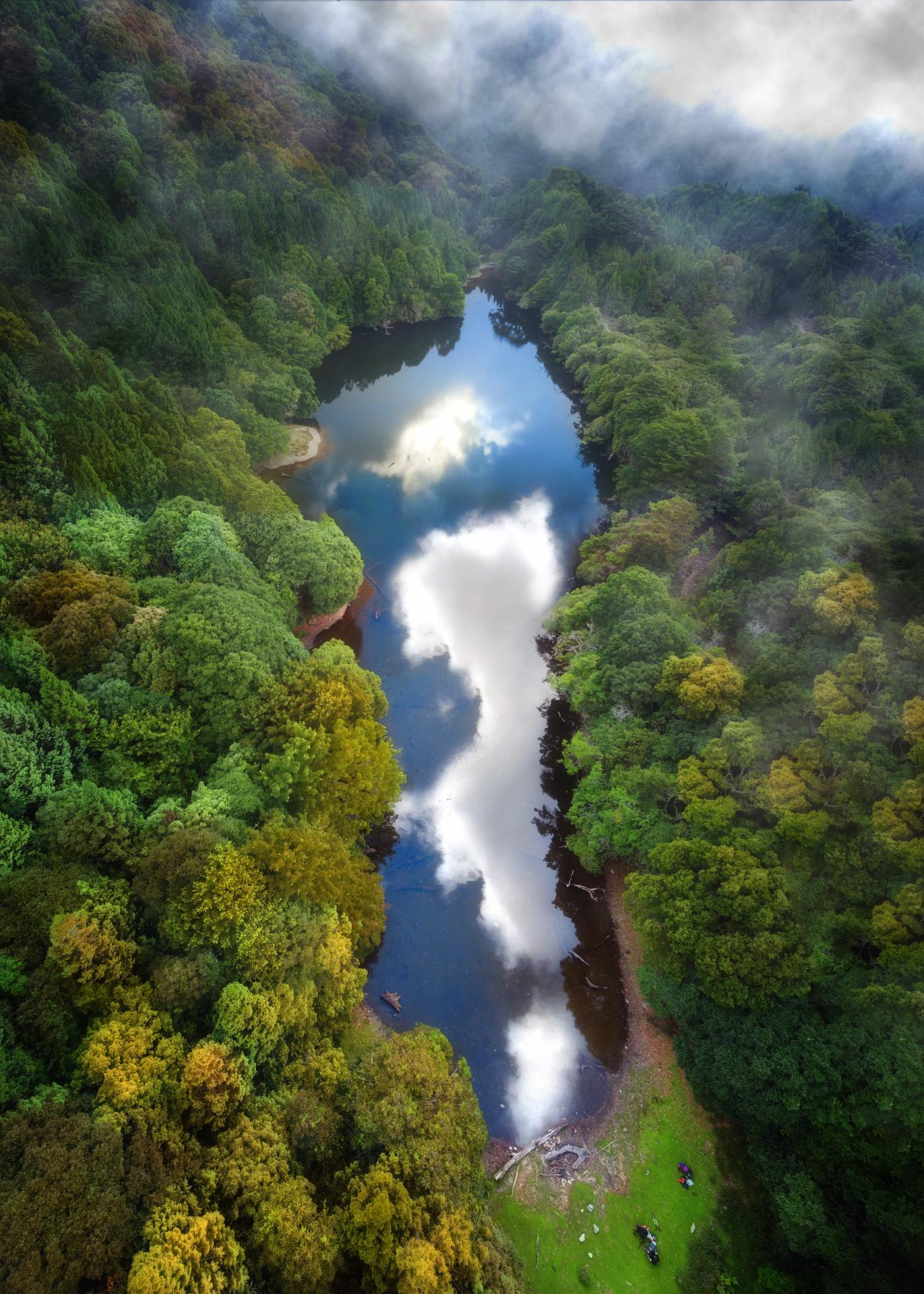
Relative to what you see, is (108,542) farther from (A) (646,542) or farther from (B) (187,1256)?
(A) (646,542)

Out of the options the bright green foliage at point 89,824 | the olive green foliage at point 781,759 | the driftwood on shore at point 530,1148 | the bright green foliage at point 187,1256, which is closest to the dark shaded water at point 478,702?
the driftwood on shore at point 530,1148

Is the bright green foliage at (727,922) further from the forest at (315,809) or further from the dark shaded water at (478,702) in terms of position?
the dark shaded water at (478,702)

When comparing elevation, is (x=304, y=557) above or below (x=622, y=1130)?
above

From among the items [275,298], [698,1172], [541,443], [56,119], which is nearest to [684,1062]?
[698,1172]

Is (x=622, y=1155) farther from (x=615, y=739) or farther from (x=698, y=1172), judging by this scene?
(x=615, y=739)

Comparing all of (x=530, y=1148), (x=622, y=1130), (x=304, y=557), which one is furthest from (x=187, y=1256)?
(x=304, y=557)

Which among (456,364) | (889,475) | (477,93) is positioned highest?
(477,93)
